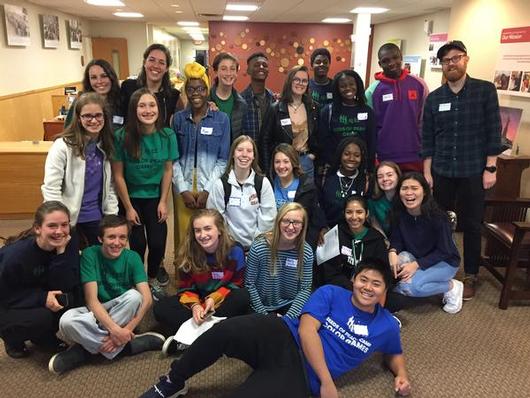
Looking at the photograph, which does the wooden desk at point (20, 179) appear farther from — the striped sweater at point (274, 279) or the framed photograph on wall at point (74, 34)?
the framed photograph on wall at point (74, 34)

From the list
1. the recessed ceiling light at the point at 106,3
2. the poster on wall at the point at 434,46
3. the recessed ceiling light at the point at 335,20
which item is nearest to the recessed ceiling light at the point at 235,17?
the recessed ceiling light at the point at 335,20

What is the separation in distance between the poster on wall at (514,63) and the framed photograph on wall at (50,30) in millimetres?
7431

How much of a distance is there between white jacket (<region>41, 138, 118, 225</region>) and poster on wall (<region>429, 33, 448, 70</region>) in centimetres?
622

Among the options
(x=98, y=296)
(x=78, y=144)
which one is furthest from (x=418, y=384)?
(x=78, y=144)

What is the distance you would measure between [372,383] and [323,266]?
0.75 m

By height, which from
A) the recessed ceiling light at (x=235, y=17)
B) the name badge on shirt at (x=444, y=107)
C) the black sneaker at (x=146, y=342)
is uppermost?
the recessed ceiling light at (x=235, y=17)

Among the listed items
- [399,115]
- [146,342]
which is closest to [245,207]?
[146,342]

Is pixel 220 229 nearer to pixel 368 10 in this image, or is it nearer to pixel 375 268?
pixel 375 268

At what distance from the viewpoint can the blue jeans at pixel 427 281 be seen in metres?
2.54

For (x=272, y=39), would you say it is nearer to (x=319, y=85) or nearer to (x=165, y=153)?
(x=319, y=85)

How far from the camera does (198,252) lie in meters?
2.24

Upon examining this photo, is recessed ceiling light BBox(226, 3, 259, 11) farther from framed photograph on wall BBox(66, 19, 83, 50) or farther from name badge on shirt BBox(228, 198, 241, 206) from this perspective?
name badge on shirt BBox(228, 198, 241, 206)

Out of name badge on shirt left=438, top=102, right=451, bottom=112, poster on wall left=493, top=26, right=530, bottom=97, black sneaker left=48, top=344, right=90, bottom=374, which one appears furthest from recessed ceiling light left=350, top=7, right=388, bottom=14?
black sneaker left=48, top=344, right=90, bottom=374

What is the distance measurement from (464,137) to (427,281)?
3.10ft
